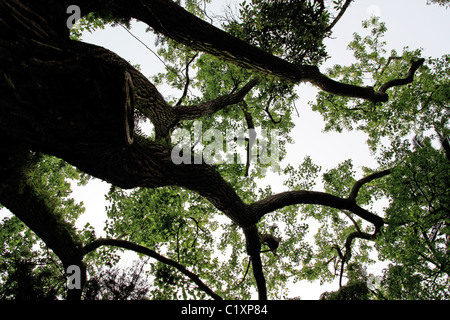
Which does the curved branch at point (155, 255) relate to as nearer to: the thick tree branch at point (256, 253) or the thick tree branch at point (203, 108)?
the thick tree branch at point (256, 253)

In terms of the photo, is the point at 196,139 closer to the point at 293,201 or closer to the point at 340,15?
the point at 293,201

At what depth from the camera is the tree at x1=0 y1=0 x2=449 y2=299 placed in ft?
7.22

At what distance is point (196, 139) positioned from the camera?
380 inches

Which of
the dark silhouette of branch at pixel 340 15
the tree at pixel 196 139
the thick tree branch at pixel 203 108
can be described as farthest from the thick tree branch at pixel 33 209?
the dark silhouette of branch at pixel 340 15

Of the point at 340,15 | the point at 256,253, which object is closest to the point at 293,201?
the point at 256,253

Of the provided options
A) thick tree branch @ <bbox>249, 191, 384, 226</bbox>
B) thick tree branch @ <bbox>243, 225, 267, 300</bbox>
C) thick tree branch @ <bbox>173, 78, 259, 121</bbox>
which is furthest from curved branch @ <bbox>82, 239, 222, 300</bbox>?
thick tree branch @ <bbox>173, 78, 259, 121</bbox>

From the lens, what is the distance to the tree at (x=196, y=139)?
2.20 m

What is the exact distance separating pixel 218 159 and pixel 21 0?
8569 mm

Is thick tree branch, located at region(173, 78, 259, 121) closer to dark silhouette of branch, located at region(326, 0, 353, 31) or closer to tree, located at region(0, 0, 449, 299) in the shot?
tree, located at region(0, 0, 449, 299)

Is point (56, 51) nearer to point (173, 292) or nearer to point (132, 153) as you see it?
point (132, 153)

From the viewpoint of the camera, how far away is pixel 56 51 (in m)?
2.16

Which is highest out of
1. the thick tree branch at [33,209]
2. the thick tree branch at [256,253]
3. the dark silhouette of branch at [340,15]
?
the dark silhouette of branch at [340,15]

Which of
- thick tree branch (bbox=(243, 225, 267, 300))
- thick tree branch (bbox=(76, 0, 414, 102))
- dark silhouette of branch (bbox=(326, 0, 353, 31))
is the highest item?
dark silhouette of branch (bbox=(326, 0, 353, 31))
